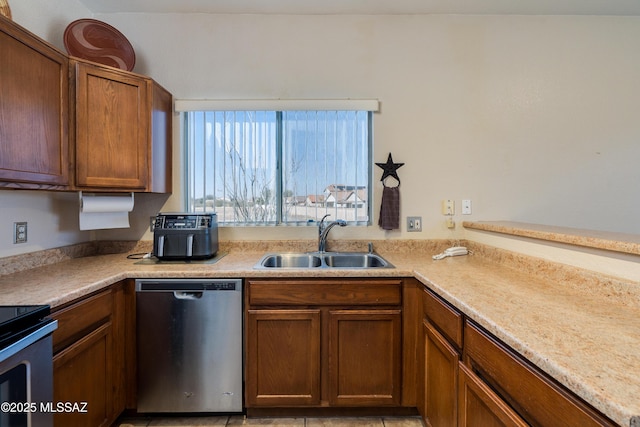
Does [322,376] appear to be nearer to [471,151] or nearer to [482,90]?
[471,151]

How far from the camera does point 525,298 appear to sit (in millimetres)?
1109

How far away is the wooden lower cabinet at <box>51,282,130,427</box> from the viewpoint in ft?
3.83

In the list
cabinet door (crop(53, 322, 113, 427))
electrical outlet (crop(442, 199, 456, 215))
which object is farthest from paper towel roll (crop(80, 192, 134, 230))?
electrical outlet (crop(442, 199, 456, 215))

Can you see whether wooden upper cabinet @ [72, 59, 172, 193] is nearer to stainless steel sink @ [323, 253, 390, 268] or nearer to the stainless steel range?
the stainless steel range

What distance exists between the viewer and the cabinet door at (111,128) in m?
1.58

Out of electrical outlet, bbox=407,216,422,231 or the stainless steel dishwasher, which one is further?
electrical outlet, bbox=407,216,422,231

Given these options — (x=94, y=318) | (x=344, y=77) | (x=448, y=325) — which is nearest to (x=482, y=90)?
(x=344, y=77)

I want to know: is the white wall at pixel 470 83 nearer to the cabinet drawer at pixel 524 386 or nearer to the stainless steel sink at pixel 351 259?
the stainless steel sink at pixel 351 259

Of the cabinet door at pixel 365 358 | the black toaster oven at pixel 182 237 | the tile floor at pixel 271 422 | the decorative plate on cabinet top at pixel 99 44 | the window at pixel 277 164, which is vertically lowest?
the tile floor at pixel 271 422

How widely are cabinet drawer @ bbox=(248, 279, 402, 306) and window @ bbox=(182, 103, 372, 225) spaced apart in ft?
2.26

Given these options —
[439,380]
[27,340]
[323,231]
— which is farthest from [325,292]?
[27,340]

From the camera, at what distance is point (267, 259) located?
1862mm

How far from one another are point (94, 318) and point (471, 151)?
2.53m

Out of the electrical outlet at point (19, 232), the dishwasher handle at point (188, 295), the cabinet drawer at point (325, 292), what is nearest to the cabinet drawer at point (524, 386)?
the cabinet drawer at point (325, 292)
